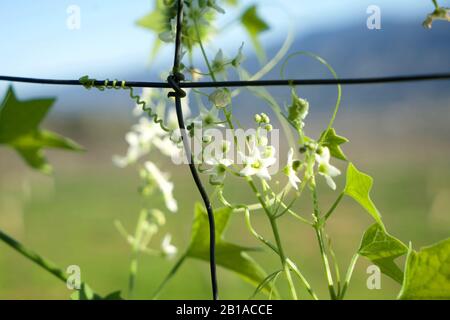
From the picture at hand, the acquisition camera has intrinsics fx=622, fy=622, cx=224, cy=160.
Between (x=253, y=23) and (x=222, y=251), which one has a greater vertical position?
(x=253, y=23)

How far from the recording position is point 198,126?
494mm

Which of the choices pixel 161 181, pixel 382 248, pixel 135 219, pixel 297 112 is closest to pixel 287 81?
pixel 297 112

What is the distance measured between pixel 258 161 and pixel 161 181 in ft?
0.94

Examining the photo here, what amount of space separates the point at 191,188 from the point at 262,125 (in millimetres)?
9342

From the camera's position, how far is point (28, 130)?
0.70m

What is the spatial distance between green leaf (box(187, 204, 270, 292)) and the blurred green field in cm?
198

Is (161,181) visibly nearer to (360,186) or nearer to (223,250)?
(223,250)

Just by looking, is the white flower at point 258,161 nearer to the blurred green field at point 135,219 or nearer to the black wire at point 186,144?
the black wire at point 186,144

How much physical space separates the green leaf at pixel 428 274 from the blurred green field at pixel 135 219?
2188 millimetres

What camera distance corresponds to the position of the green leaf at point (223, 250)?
23.4 inches

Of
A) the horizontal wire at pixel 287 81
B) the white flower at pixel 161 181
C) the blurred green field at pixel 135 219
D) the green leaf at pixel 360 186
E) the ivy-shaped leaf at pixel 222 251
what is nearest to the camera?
the horizontal wire at pixel 287 81

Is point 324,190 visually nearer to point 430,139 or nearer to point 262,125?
point 430,139

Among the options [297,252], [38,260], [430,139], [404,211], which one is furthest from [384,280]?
[430,139]

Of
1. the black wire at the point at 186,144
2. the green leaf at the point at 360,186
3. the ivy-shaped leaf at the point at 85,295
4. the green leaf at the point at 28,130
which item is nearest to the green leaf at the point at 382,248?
the green leaf at the point at 360,186
